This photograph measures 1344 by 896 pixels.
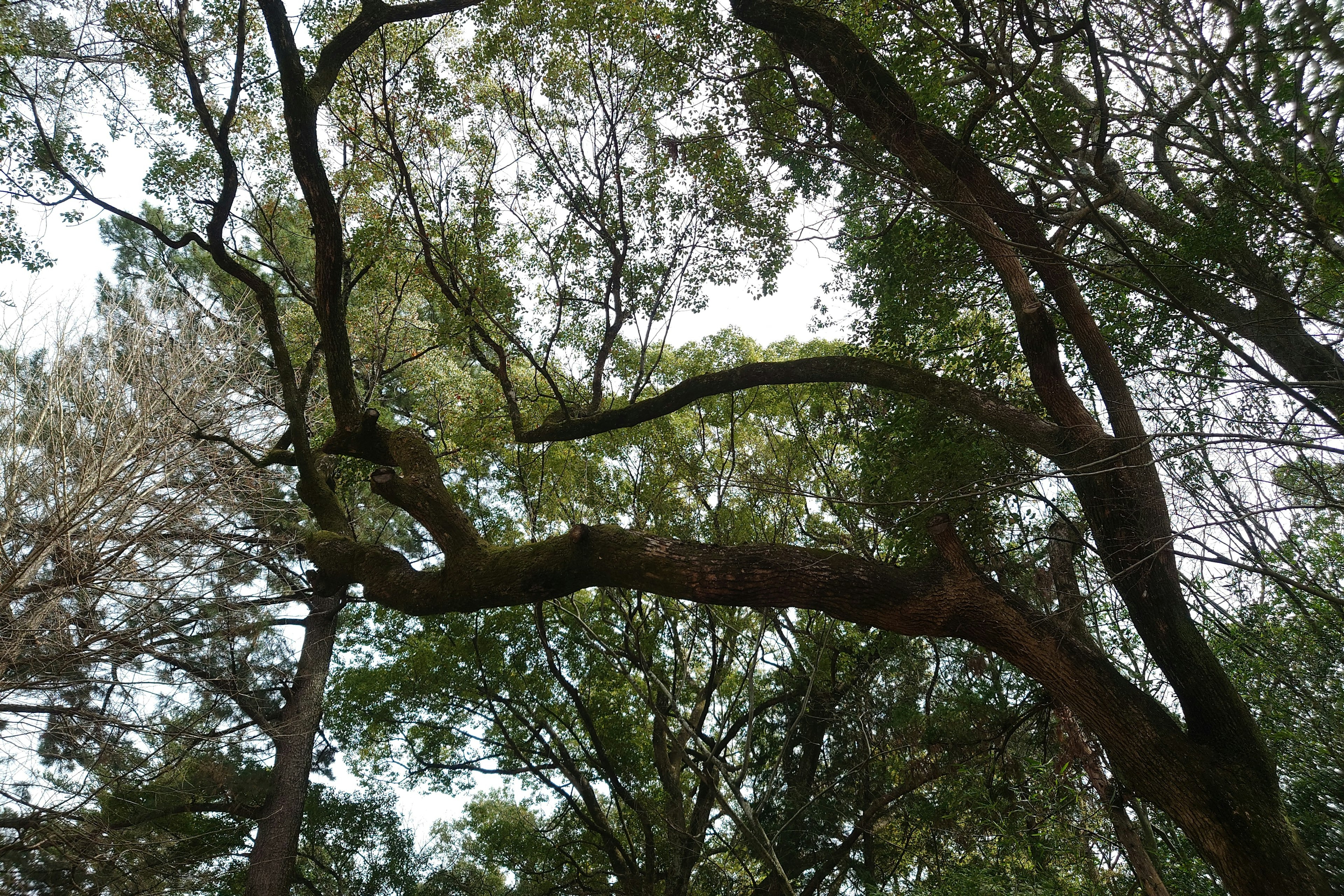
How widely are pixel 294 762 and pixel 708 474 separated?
566 centimetres

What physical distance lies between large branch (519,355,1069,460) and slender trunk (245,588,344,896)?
13.8 feet

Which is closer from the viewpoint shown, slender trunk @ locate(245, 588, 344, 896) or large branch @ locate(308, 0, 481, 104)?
large branch @ locate(308, 0, 481, 104)

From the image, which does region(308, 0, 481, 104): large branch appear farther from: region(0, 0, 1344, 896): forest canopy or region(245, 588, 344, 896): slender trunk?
region(245, 588, 344, 896): slender trunk

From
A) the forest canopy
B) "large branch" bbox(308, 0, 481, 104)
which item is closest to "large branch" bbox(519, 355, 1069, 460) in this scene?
the forest canopy

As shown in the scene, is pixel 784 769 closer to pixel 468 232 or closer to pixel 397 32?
pixel 468 232

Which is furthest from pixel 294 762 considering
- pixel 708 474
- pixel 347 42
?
pixel 347 42

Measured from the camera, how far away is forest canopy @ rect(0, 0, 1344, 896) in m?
3.87

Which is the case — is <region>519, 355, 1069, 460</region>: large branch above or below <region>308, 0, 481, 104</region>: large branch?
below

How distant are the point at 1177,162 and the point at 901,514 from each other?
359 centimetres

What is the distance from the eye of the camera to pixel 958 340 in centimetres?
700

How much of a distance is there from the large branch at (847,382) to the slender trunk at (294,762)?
13.8 ft

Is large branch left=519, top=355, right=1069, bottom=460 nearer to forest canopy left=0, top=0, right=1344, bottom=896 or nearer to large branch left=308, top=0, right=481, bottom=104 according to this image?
forest canopy left=0, top=0, right=1344, bottom=896

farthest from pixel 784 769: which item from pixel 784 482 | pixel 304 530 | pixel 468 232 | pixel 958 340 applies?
pixel 468 232

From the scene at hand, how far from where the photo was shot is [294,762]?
8.51 m
